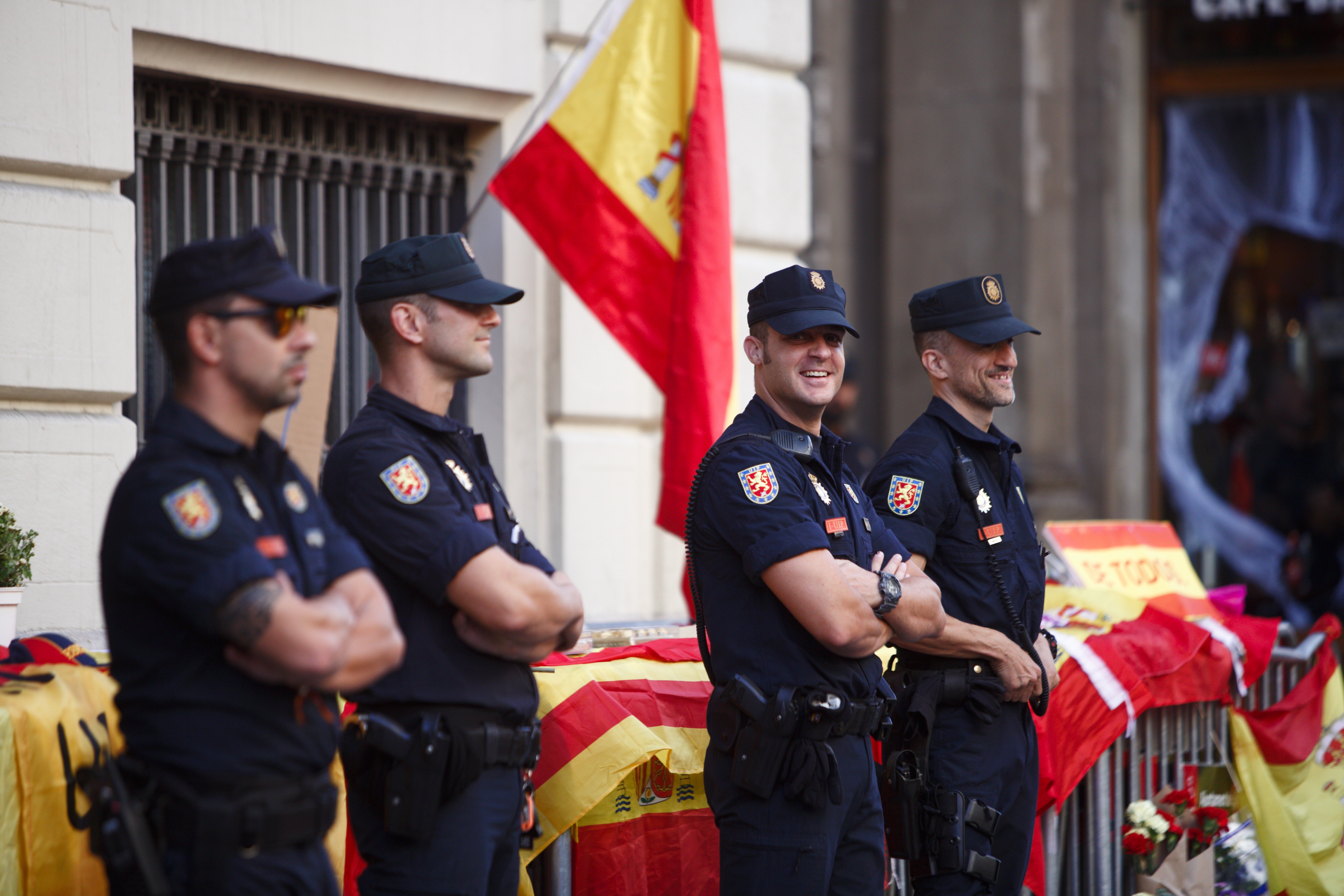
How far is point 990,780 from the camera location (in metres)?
4.48

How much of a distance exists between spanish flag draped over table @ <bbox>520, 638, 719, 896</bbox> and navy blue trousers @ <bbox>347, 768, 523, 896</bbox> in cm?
68

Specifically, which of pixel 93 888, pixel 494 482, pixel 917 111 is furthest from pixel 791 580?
pixel 917 111

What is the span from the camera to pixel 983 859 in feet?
14.4

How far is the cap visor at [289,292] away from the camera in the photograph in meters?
2.97

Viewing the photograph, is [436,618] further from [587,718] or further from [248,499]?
[587,718]

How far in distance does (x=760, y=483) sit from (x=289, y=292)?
1413 mm

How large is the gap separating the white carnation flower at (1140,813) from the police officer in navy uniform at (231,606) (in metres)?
3.32

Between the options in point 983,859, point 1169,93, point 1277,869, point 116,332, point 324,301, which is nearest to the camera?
point 324,301

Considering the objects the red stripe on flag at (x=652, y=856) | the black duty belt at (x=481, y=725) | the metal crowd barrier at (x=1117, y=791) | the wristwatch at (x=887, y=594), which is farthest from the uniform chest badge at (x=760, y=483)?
the metal crowd barrier at (x=1117, y=791)

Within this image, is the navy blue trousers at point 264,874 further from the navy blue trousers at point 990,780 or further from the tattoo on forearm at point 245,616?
the navy blue trousers at point 990,780

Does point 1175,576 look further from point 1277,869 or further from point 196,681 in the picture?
point 196,681

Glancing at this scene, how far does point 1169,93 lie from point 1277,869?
25.3 ft

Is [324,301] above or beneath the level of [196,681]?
above

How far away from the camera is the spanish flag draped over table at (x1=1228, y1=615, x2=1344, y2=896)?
5.87 m
